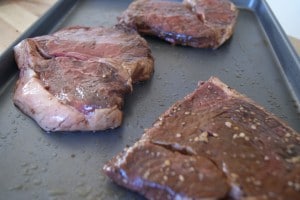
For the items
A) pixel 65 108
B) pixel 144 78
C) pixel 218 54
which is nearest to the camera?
pixel 65 108

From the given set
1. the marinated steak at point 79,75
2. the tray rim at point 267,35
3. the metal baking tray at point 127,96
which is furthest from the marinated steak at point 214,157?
the tray rim at point 267,35

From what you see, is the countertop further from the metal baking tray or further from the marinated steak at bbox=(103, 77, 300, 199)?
the marinated steak at bbox=(103, 77, 300, 199)

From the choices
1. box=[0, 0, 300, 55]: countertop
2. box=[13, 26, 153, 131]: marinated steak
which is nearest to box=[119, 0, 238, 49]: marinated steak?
box=[13, 26, 153, 131]: marinated steak

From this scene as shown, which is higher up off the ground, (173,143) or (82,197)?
(173,143)

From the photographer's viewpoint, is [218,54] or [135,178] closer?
[135,178]

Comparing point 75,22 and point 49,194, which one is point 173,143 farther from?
point 75,22

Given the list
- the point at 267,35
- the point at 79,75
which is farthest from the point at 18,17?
the point at 267,35

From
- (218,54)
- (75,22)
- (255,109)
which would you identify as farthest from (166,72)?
(75,22)
